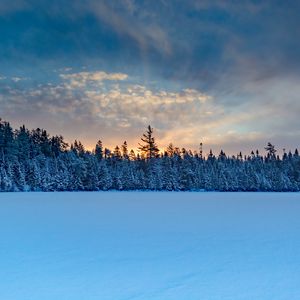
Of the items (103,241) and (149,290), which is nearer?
(149,290)

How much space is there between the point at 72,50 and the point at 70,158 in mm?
50315

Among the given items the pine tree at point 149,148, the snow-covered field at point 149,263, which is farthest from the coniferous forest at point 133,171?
the snow-covered field at point 149,263

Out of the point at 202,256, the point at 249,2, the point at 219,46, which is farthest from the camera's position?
the point at 219,46

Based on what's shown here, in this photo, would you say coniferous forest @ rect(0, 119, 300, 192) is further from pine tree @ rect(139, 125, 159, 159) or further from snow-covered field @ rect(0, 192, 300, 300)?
snow-covered field @ rect(0, 192, 300, 300)

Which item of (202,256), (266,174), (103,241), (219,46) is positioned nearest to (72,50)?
(219,46)

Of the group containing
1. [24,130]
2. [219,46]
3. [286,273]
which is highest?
[24,130]

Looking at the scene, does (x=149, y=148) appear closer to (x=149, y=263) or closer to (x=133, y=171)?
(x=133, y=171)

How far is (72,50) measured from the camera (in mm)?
27531

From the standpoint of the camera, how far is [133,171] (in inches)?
2923

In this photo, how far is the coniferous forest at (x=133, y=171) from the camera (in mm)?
69062

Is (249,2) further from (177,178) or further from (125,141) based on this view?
(125,141)

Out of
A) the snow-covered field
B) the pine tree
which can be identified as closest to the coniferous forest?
the pine tree

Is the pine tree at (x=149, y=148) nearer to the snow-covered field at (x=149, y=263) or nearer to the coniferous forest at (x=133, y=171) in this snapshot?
the coniferous forest at (x=133, y=171)

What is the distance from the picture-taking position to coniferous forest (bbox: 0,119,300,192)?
6906 centimetres
